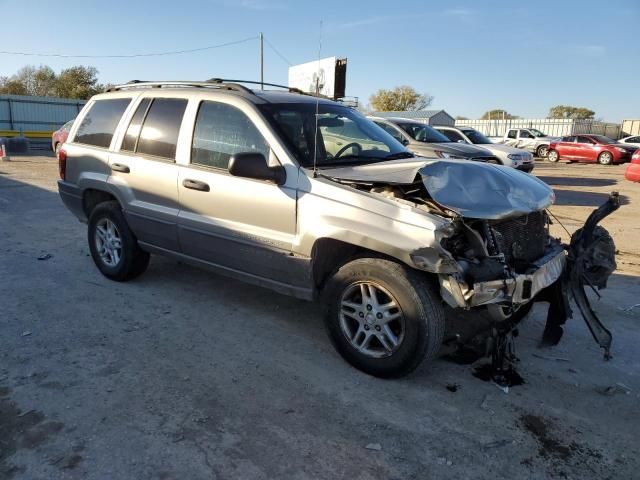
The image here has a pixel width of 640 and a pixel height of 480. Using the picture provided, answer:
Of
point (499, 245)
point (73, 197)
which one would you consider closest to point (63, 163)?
point (73, 197)

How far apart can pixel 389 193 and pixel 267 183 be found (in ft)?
3.18

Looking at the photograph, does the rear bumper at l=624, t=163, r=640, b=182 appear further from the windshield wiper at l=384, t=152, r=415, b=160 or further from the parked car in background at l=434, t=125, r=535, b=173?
the windshield wiper at l=384, t=152, r=415, b=160

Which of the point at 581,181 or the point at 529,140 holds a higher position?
the point at 529,140

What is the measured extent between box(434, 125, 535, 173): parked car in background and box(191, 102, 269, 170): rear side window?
38.4 ft

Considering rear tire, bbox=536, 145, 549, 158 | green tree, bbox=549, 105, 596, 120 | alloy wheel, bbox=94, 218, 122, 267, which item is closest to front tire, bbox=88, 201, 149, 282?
alloy wheel, bbox=94, 218, 122, 267

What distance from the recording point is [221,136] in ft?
14.1

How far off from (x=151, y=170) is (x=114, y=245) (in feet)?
3.53

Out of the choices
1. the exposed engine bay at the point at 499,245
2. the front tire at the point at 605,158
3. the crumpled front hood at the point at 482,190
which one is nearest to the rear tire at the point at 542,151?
the front tire at the point at 605,158

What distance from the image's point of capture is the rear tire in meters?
27.6

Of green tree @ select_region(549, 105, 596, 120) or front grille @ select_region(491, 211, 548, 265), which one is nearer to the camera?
front grille @ select_region(491, 211, 548, 265)

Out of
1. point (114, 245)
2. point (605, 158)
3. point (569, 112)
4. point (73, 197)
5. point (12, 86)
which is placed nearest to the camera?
point (114, 245)

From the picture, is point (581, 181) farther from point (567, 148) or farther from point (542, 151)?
point (542, 151)

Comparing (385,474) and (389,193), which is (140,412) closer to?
(385,474)

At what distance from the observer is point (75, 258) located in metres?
6.27
